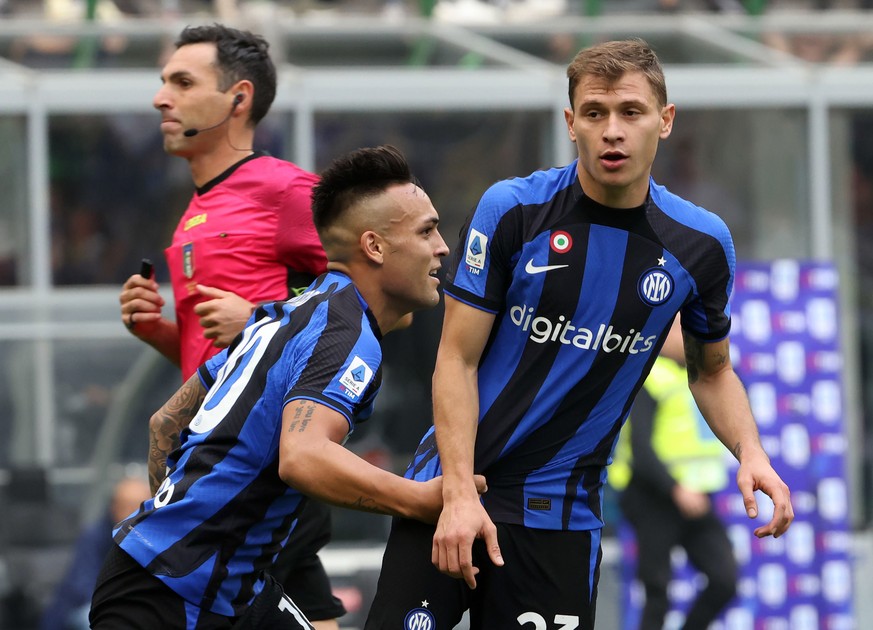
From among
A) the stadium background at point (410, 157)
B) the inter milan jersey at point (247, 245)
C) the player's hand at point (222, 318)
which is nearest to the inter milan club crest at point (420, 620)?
the player's hand at point (222, 318)

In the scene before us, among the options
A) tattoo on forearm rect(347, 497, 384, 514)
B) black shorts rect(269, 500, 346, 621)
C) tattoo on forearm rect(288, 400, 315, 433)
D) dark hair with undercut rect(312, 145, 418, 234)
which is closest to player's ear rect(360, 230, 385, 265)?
dark hair with undercut rect(312, 145, 418, 234)

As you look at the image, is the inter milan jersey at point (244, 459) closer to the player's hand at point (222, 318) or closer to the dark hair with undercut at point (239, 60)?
the player's hand at point (222, 318)

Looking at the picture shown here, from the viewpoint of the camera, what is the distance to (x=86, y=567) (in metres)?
7.43

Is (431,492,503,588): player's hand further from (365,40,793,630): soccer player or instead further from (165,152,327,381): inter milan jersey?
(165,152,327,381): inter milan jersey

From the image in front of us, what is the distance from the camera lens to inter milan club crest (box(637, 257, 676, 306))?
150 inches

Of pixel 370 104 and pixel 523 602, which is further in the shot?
pixel 370 104

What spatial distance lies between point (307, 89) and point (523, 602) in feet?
17.9

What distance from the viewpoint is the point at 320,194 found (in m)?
3.88

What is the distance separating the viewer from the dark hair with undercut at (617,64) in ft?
12.0

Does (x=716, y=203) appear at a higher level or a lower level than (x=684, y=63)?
lower

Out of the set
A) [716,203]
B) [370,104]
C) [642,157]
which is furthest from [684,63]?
[642,157]

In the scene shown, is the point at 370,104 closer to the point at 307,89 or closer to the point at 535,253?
the point at 307,89

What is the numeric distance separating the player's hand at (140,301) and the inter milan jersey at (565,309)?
1.07m

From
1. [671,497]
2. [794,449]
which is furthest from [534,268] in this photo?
[794,449]
